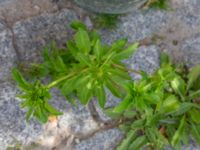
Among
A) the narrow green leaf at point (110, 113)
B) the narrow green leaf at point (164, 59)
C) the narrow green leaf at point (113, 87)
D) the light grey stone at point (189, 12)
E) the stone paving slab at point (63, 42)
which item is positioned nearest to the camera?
the narrow green leaf at point (113, 87)

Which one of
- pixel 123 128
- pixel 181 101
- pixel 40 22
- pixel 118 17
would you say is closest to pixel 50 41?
pixel 40 22

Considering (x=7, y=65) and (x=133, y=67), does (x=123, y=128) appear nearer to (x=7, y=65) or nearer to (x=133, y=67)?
(x=133, y=67)

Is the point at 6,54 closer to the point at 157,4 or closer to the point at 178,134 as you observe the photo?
the point at 157,4

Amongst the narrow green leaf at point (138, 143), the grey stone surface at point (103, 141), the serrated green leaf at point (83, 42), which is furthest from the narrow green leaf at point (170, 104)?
the serrated green leaf at point (83, 42)

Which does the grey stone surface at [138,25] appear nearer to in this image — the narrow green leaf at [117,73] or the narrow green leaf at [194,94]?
the narrow green leaf at [194,94]

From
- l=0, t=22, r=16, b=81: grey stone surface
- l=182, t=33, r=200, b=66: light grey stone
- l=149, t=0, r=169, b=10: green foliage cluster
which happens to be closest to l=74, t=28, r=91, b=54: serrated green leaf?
l=0, t=22, r=16, b=81: grey stone surface

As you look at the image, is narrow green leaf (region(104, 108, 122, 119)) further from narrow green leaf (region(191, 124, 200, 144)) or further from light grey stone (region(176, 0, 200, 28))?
light grey stone (region(176, 0, 200, 28))
